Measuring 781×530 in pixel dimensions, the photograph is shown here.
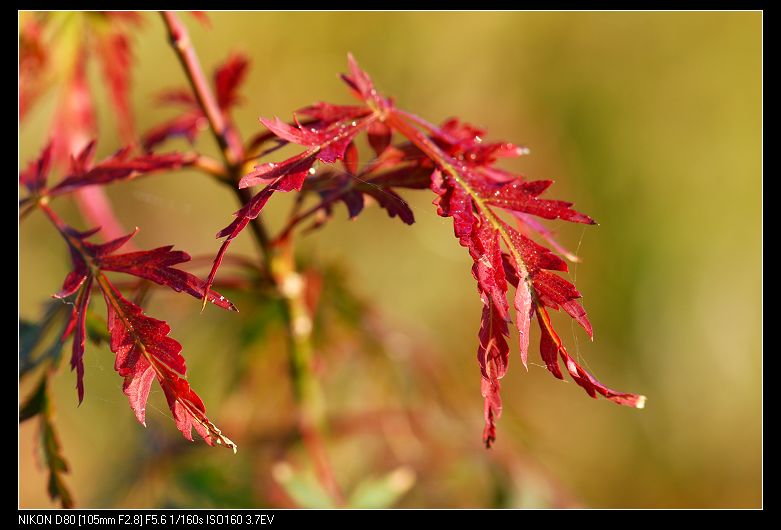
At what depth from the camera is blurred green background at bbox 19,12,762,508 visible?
2113mm

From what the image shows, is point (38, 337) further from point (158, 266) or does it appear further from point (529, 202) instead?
point (529, 202)

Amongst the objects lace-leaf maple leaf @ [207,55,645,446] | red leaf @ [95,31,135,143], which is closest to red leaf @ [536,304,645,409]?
lace-leaf maple leaf @ [207,55,645,446]

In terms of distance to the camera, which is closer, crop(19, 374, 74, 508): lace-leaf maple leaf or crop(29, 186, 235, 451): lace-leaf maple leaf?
crop(29, 186, 235, 451): lace-leaf maple leaf

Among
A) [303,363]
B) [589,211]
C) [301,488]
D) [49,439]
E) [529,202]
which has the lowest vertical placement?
[589,211]

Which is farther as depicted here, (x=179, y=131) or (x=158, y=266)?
(x=179, y=131)

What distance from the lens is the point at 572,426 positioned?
219 centimetres

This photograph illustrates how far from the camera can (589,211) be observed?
2252 millimetres

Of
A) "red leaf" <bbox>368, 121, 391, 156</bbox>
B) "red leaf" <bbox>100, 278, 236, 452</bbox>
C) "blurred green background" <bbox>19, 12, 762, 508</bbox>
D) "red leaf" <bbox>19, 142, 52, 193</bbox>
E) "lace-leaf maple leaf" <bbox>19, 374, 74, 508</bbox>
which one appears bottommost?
"blurred green background" <bbox>19, 12, 762, 508</bbox>

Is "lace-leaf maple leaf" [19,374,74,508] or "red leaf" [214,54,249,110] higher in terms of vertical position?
"red leaf" [214,54,249,110]

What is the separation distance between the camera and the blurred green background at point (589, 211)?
2.11 meters

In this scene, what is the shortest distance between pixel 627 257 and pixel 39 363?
185 centimetres

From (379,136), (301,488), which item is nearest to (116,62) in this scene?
(379,136)

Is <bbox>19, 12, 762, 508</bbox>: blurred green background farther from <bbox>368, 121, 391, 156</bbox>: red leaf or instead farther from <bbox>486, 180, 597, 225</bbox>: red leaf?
<bbox>486, 180, 597, 225</bbox>: red leaf
